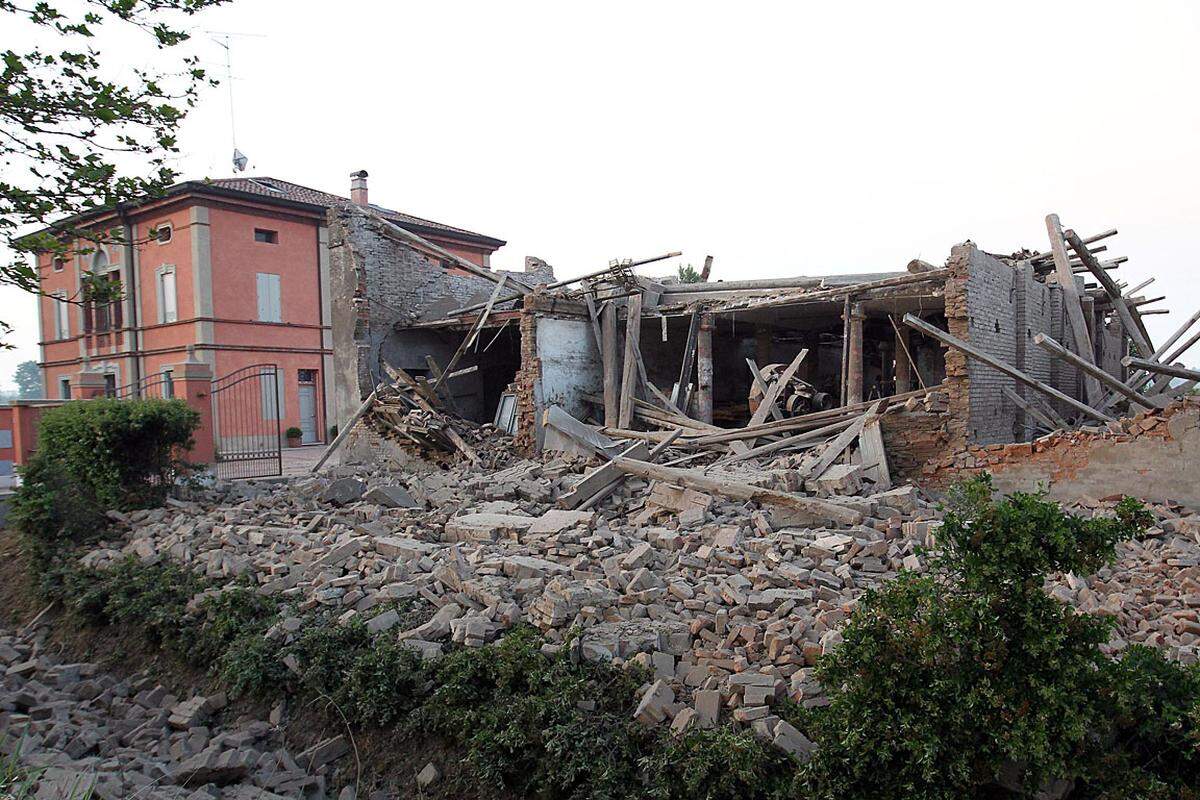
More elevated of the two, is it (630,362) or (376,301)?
(376,301)

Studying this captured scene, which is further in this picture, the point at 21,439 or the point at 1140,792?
the point at 21,439

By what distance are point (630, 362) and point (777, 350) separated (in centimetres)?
→ 511

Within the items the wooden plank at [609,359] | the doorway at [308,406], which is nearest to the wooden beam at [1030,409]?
the wooden plank at [609,359]

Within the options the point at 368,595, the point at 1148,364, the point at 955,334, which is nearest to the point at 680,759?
the point at 368,595

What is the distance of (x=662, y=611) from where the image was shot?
6.41m

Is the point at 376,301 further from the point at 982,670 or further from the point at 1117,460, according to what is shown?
the point at 982,670

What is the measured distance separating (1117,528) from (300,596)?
22.6ft

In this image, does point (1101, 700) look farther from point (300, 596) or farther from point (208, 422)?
point (208, 422)

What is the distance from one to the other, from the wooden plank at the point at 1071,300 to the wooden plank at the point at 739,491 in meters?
7.75

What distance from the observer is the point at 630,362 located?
1516cm

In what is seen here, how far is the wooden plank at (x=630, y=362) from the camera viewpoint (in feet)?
48.9

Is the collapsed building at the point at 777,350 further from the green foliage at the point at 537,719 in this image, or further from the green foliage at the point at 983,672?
the green foliage at the point at 983,672

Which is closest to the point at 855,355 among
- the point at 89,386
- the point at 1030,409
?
the point at 1030,409

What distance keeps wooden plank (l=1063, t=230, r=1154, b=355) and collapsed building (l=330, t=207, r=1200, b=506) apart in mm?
41
